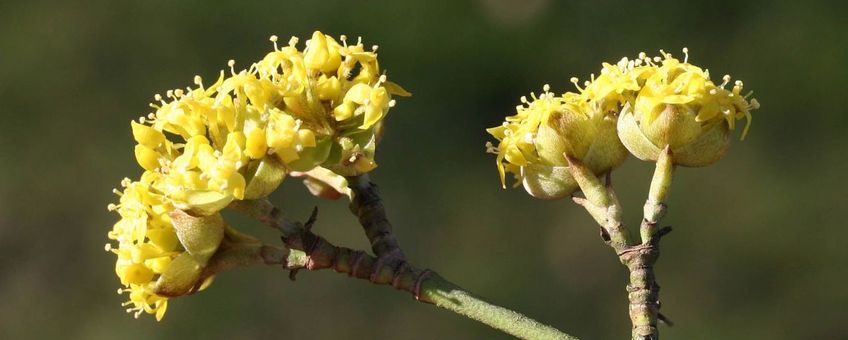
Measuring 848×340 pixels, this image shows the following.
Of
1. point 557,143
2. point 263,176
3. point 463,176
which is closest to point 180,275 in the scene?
point 263,176

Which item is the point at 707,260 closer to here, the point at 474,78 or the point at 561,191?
the point at 474,78

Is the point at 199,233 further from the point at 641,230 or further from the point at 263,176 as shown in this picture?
the point at 641,230

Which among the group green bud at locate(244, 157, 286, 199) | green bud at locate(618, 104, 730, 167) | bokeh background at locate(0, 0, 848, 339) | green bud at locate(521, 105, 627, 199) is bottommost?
green bud at locate(244, 157, 286, 199)

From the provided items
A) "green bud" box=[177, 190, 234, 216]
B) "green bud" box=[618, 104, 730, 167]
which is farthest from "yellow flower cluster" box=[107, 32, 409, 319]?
"green bud" box=[618, 104, 730, 167]

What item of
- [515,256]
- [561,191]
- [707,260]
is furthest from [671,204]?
[561,191]

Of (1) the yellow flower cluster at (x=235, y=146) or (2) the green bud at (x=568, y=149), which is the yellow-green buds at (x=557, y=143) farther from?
(1) the yellow flower cluster at (x=235, y=146)

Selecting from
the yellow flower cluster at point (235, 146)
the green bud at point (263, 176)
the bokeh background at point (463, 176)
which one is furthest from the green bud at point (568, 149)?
the bokeh background at point (463, 176)

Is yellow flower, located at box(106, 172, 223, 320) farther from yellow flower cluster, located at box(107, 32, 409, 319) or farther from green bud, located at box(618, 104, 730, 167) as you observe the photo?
green bud, located at box(618, 104, 730, 167)
